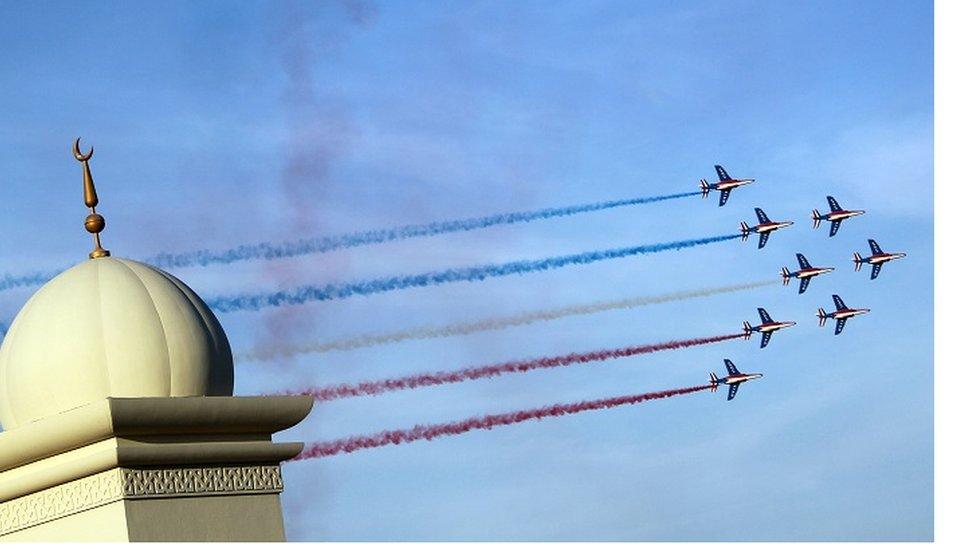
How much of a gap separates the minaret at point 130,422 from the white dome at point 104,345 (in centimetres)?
2

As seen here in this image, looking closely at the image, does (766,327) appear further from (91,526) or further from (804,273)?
(91,526)

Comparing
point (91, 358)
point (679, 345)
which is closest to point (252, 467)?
point (91, 358)

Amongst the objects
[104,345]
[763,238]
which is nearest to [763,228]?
[763,238]

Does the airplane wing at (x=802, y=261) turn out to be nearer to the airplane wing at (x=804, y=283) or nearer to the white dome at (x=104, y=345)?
the airplane wing at (x=804, y=283)

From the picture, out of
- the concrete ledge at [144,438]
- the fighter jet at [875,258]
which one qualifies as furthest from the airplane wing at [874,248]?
the concrete ledge at [144,438]

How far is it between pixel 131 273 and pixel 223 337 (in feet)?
4.13

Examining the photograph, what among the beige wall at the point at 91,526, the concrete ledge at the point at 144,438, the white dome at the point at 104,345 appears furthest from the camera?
the white dome at the point at 104,345

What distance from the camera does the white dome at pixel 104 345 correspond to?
912 inches

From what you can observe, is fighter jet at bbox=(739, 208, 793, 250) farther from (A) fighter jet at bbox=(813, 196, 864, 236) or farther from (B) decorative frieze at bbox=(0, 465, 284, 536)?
(B) decorative frieze at bbox=(0, 465, 284, 536)

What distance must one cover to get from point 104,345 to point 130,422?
1.20 m

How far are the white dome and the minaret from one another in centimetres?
2

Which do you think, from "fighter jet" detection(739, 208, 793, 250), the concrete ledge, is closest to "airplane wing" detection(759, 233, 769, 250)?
"fighter jet" detection(739, 208, 793, 250)

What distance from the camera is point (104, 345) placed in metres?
23.2

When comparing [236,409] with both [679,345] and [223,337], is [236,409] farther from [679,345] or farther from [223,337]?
[679,345]
